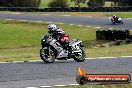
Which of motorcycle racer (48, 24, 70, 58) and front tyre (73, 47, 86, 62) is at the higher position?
motorcycle racer (48, 24, 70, 58)

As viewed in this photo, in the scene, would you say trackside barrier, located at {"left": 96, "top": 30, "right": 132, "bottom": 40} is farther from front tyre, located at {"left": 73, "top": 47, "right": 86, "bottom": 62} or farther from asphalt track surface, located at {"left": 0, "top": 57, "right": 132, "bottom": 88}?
front tyre, located at {"left": 73, "top": 47, "right": 86, "bottom": 62}

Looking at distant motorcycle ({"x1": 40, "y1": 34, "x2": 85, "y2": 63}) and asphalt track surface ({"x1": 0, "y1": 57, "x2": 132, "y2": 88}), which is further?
distant motorcycle ({"x1": 40, "y1": 34, "x2": 85, "y2": 63})

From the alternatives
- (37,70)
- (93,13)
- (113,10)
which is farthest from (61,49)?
(113,10)

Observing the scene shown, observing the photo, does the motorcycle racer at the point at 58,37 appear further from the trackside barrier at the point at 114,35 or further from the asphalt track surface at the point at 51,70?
the trackside barrier at the point at 114,35

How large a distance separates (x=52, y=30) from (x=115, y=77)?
5.61m

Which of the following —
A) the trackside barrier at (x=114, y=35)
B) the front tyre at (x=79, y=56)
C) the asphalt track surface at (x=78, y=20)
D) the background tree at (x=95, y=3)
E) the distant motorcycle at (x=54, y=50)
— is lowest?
the background tree at (x=95, y=3)

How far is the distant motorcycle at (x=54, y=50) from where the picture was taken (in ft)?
53.1

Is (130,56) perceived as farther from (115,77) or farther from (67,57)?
(115,77)

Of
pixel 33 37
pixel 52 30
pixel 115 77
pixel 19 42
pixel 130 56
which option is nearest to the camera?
pixel 115 77

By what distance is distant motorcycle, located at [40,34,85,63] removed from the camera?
637 inches

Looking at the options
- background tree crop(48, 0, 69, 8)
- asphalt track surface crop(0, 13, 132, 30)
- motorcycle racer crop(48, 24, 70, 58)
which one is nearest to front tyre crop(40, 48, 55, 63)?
motorcycle racer crop(48, 24, 70, 58)

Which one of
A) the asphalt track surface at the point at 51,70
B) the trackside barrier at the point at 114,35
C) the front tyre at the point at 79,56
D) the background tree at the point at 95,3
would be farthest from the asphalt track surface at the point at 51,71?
the background tree at the point at 95,3

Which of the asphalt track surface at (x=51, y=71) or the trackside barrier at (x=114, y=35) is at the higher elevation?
the asphalt track surface at (x=51, y=71)

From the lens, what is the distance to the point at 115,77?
11.2 m
